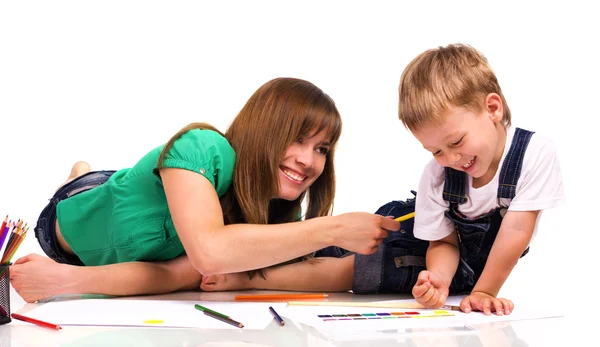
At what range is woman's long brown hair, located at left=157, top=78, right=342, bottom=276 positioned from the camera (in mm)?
1719

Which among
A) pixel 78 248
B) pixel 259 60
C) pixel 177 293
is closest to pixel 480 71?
pixel 177 293

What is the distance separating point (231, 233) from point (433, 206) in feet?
1.76

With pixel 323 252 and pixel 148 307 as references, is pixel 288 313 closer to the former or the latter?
pixel 148 307

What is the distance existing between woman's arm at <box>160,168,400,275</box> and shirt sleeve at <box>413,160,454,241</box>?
0.19 meters

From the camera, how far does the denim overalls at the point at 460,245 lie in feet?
5.36

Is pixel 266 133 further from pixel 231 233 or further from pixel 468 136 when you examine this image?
pixel 468 136

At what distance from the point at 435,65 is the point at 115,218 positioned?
93 centimetres

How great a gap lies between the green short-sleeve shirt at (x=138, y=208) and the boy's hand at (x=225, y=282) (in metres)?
0.12

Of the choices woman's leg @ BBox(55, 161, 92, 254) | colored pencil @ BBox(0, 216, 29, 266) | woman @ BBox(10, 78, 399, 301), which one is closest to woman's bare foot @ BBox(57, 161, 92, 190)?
woman's leg @ BBox(55, 161, 92, 254)

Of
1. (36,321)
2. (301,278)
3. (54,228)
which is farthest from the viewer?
(54,228)

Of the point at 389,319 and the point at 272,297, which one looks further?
the point at 272,297

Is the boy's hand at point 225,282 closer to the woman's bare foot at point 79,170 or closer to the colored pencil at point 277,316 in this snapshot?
the colored pencil at point 277,316

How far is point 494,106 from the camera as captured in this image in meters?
1.61

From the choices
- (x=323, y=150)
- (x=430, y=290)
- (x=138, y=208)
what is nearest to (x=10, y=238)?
(x=138, y=208)
